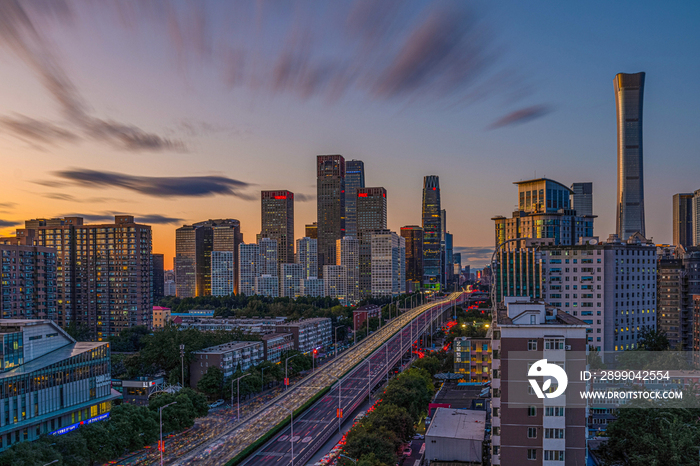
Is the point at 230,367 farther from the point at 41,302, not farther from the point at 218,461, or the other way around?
the point at 41,302

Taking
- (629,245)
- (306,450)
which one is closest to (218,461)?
(306,450)

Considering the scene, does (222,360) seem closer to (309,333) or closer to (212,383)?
(212,383)

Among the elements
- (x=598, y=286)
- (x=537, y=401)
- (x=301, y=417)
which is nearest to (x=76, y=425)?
(x=301, y=417)

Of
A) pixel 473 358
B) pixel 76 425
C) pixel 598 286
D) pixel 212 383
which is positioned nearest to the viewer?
pixel 76 425

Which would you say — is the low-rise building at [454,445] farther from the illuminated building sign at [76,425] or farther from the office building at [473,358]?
the illuminated building sign at [76,425]

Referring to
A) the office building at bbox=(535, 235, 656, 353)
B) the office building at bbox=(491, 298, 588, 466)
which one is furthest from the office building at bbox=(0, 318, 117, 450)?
the office building at bbox=(535, 235, 656, 353)

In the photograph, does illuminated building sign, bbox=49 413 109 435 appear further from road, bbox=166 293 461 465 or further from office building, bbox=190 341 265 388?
office building, bbox=190 341 265 388

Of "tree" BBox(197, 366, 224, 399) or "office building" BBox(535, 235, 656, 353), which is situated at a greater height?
"office building" BBox(535, 235, 656, 353)
